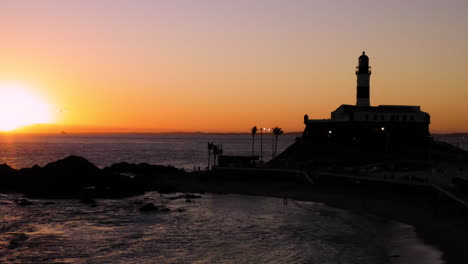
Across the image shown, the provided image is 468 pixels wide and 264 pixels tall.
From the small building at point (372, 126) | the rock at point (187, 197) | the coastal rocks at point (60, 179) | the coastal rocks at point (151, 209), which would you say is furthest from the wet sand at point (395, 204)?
the small building at point (372, 126)

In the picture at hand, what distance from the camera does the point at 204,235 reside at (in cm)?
4106

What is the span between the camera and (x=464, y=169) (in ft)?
225

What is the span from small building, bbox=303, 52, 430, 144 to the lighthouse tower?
3.43 metres

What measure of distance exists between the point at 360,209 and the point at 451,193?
32.1 ft

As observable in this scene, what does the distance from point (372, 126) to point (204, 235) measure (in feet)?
199

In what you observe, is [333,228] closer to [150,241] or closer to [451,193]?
[451,193]

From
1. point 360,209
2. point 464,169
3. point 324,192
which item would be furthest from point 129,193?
point 464,169

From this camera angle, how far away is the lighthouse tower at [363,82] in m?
102

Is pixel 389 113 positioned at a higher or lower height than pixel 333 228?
higher

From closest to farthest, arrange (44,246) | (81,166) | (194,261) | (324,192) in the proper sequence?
1. (194,261)
2. (44,246)
3. (324,192)
4. (81,166)

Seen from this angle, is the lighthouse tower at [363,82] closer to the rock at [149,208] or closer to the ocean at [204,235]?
the ocean at [204,235]

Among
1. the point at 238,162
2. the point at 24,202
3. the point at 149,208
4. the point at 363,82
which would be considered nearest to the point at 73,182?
the point at 24,202

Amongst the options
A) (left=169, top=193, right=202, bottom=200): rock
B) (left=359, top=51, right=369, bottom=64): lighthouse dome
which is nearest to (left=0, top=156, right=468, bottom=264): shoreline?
(left=169, top=193, right=202, bottom=200): rock

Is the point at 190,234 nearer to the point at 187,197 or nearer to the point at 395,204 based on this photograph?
the point at 187,197
